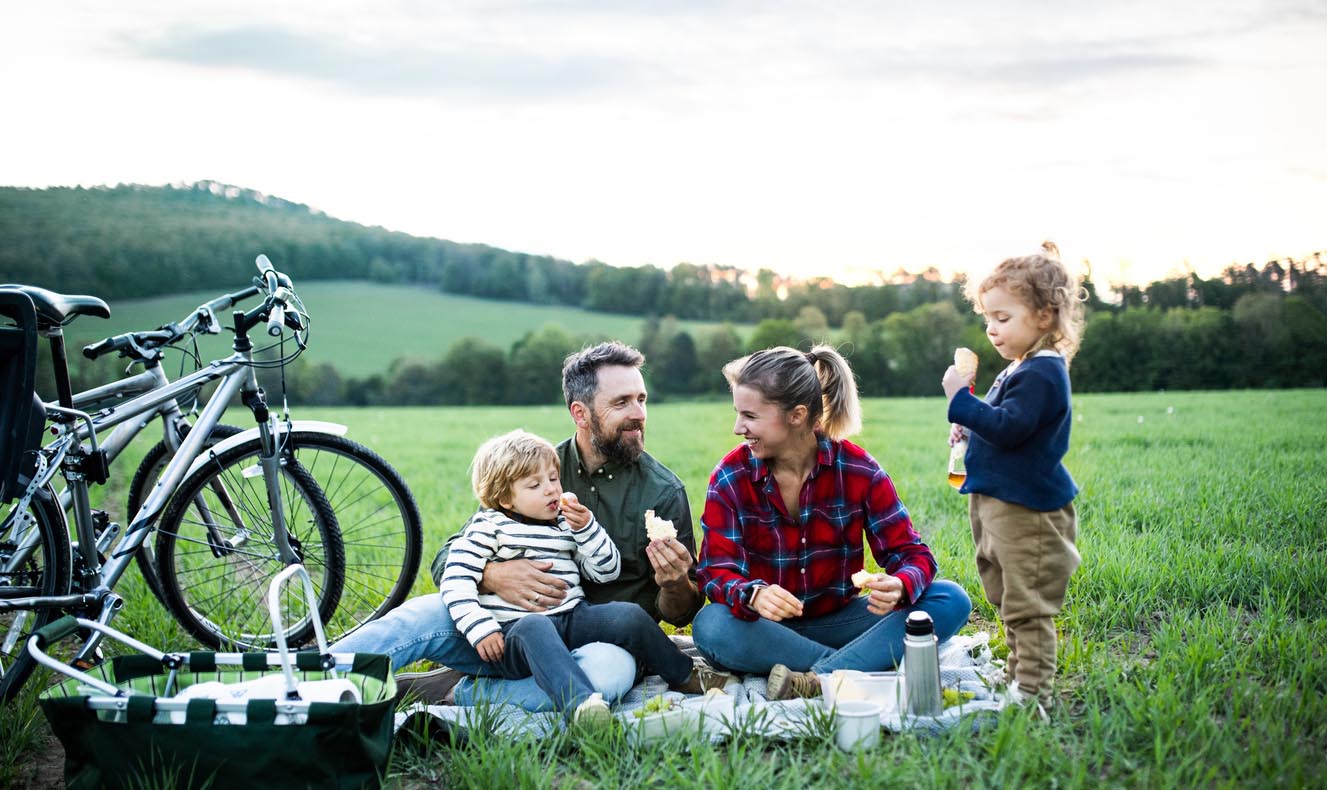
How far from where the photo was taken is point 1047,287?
3170mm

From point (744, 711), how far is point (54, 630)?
6.75 feet

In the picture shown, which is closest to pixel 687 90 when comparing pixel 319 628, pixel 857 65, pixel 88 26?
pixel 857 65

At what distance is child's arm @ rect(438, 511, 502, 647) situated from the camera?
3.49 m

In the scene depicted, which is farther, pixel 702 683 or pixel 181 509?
pixel 181 509

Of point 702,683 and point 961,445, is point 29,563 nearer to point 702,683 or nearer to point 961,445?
point 702,683

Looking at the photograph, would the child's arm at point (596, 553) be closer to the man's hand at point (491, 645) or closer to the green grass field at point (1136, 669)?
the man's hand at point (491, 645)

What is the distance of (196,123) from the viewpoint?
20.3 m

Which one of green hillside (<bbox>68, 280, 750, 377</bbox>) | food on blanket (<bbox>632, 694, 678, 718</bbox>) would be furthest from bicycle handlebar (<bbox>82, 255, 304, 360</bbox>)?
green hillside (<bbox>68, 280, 750, 377</bbox>)

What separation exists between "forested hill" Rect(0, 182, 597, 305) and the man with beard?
16.3 metres

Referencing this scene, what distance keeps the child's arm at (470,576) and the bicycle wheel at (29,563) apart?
131 cm

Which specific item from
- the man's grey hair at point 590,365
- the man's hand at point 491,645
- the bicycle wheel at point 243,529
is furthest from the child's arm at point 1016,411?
the bicycle wheel at point 243,529

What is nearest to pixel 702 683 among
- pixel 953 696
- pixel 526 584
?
pixel 526 584

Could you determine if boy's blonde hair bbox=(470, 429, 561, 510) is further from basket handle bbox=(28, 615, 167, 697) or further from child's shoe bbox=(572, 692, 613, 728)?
basket handle bbox=(28, 615, 167, 697)

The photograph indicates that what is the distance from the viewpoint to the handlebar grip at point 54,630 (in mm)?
3010
